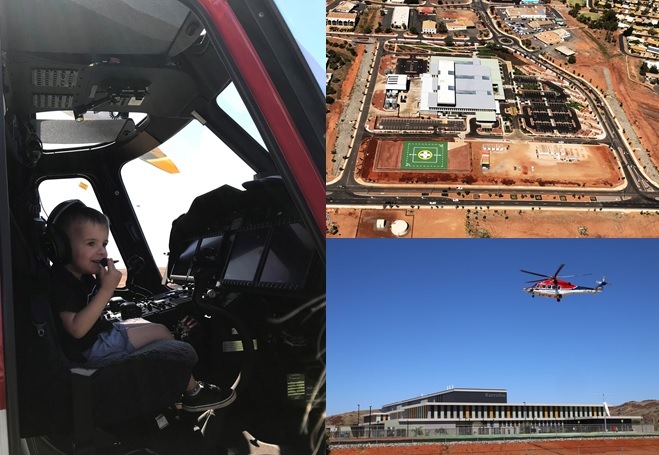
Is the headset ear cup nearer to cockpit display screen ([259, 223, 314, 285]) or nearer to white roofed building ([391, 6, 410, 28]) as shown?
cockpit display screen ([259, 223, 314, 285])

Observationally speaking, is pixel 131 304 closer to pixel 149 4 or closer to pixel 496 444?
pixel 149 4

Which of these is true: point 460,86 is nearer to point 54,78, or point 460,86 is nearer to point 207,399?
point 54,78

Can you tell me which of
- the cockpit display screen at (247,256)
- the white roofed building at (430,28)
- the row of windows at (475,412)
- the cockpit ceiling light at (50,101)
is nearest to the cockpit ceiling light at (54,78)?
the cockpit ceiling light at (50,101)

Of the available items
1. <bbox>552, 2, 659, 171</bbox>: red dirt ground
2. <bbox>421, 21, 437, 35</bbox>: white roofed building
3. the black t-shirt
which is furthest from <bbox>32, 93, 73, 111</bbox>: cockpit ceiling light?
<bbox>421, 21, 437, 35</bbox>: white roofed building

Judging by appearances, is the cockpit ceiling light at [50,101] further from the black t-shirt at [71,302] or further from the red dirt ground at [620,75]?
the red dirt ground at [620,75]

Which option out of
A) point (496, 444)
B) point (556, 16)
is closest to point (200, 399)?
point (496, 444)
